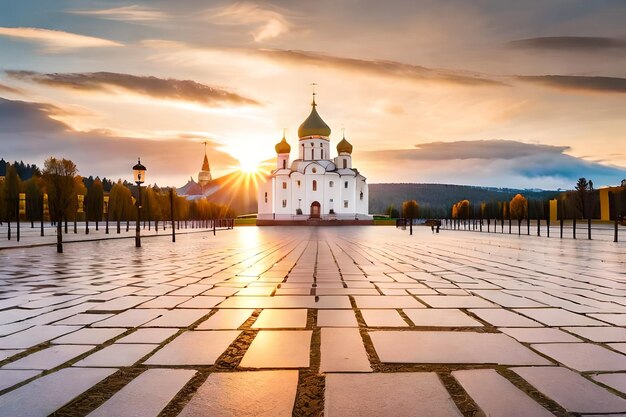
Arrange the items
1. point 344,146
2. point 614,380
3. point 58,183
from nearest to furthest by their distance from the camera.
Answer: point 614,380 → point 58,183 → point 344,146

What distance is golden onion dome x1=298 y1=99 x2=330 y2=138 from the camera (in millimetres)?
78375

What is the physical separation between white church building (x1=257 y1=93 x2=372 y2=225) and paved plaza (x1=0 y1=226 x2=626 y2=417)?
66.7 metres

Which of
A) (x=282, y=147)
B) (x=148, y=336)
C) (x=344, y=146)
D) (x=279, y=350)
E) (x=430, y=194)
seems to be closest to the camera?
(x=279, y=350)

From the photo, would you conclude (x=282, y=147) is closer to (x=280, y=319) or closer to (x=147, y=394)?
(x=280, y=319)

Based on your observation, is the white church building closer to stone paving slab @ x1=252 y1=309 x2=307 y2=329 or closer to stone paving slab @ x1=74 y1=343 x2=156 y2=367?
stone paving slab @ x1=252 y1=309 x2=307 y2=329

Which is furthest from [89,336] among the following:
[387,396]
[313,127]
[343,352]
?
[313,127]

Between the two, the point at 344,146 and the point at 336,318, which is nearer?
the point at 336,318

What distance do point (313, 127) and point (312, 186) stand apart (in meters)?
11.2

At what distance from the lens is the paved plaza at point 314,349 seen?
7.08 feet

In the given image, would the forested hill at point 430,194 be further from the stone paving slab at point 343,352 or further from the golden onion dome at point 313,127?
the stone paving slab at point 343,352

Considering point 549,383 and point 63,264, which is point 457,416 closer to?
point 549,383

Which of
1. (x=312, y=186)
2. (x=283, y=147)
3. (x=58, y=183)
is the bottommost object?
(x=58, y=183)

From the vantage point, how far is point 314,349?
3025mm

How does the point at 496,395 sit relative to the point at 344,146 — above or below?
below
